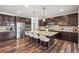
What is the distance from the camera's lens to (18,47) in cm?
337

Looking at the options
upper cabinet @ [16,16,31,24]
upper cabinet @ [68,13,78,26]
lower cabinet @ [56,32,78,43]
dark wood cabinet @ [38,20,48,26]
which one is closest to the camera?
dark wood cabinet @ [38,20,48,26]

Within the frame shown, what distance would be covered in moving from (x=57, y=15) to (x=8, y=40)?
229 centimetres

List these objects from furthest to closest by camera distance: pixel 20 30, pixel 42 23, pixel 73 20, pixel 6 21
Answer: pixel 6 21 < pixel 73 20 < pixel 20 30 < pixel 42 23

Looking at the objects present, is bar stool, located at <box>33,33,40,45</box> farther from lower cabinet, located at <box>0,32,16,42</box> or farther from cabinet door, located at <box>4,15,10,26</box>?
cabinet door, located at <box>4,15,10,26</box>

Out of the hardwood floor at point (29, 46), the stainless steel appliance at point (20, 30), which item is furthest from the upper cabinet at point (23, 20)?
the hardwood floor at point (29, 46)

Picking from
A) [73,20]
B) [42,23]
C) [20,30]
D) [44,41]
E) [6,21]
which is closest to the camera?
[42,23]

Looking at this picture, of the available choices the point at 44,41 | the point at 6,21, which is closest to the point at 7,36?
the point at 6,21

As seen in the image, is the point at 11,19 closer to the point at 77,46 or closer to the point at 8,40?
the point at 8,40

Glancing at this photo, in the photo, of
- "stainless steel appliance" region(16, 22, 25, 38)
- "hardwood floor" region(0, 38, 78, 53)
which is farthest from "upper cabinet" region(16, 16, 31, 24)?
"hardwood floor" region(0, 38, 78, 53)

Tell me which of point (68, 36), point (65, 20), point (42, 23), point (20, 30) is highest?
point (65, 20)

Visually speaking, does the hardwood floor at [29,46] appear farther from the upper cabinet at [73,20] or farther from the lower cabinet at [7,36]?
the upper cabinet at [73,20]

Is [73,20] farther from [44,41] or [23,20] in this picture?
[23,20]
